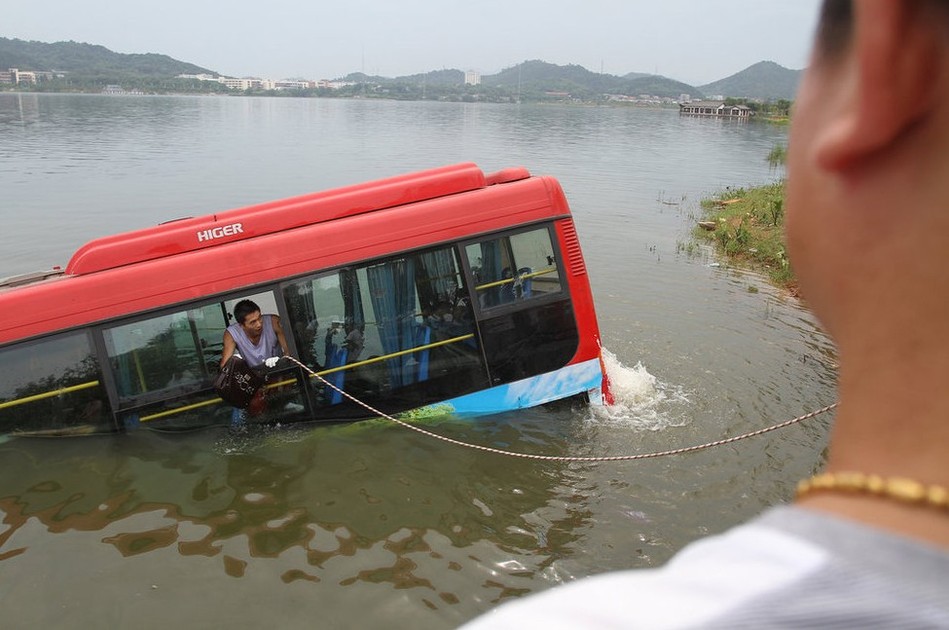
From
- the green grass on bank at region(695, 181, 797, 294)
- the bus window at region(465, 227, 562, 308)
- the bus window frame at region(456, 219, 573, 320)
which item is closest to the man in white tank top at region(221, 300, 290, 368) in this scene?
the bus window frame at region(456, 219, 573, 320)

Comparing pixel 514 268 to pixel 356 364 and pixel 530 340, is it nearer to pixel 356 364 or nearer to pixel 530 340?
pixel 530 340

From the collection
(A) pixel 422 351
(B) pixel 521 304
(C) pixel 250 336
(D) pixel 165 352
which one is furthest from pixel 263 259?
(B) pixel 521 304

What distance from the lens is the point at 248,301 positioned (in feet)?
23.5

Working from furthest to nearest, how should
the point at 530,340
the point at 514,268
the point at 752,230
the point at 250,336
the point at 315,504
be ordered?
1. the point at 752,230
2. the point at 530,340
3. the point at 514,268
4. the point at 250,336
5. the point at 315,504

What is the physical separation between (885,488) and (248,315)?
709 cm

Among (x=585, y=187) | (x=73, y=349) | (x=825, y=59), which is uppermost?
(x=825, y=59)

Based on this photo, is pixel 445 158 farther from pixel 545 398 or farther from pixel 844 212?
pixel 844 212

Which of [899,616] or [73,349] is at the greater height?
[899,616]

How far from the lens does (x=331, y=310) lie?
729 cm

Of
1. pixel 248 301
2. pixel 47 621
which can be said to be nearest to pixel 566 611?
pixel 47 621

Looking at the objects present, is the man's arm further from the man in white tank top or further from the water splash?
the water splash

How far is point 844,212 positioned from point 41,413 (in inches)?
318

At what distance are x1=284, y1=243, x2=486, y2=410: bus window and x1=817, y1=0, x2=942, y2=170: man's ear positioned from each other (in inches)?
267

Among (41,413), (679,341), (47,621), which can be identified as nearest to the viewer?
(47,621)
